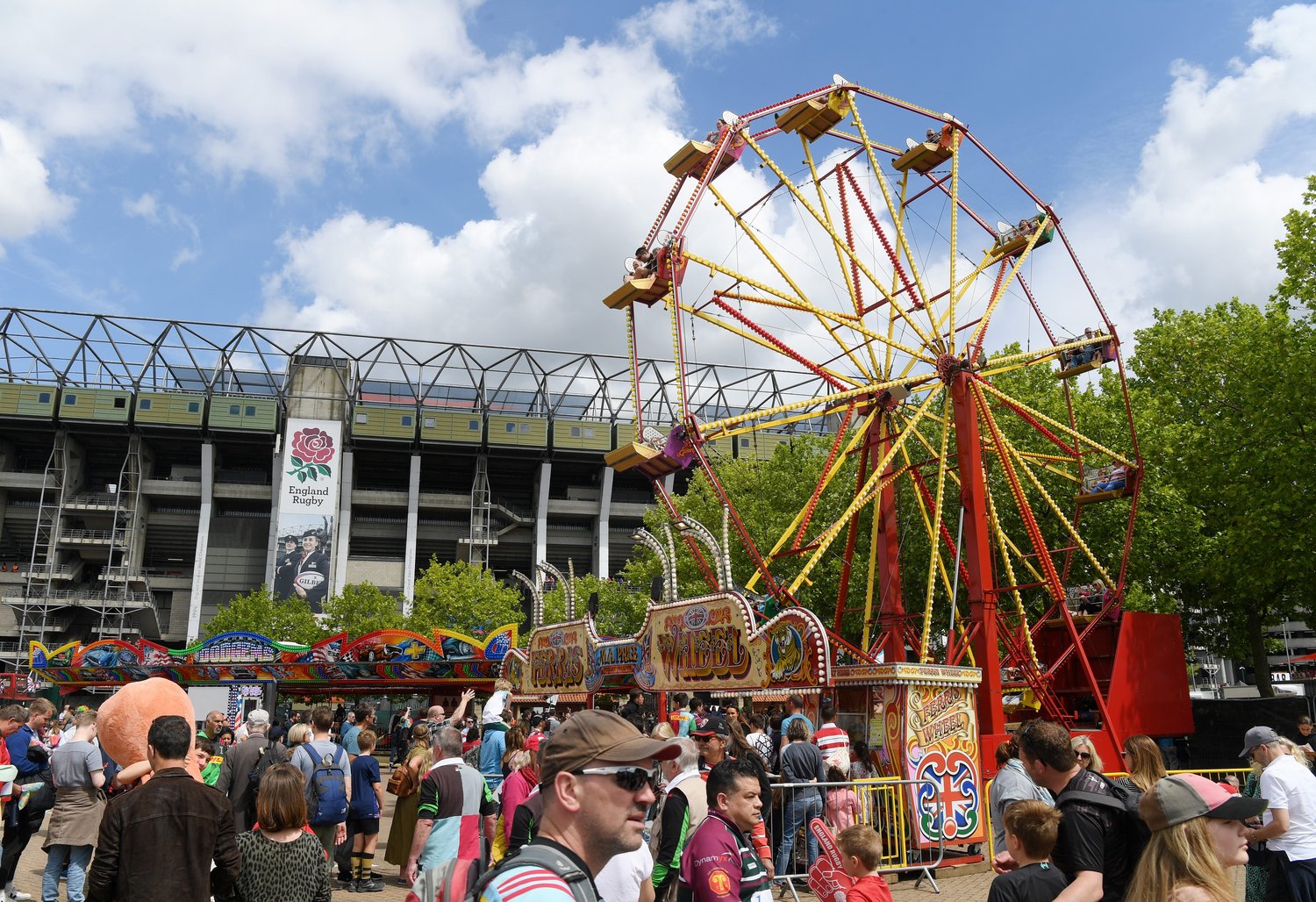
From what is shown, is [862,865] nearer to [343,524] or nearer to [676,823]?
[676,823]

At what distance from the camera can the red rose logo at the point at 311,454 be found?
56062 millimetres

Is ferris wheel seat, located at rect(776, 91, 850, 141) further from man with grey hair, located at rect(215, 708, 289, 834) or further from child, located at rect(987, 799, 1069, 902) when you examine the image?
child, located at rect(987, 799, 1069, 902)

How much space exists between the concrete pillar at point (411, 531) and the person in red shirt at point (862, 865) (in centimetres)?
5344

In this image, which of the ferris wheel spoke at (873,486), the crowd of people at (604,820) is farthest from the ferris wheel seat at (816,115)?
the crowd of people at (604,820)

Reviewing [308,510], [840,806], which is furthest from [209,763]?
[308,510]

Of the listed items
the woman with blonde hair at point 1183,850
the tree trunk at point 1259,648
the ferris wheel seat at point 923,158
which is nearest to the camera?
the woman with blonde hair at point 1183,850

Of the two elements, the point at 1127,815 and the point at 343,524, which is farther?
Result: the point at 343,524

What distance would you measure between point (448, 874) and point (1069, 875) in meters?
2.47

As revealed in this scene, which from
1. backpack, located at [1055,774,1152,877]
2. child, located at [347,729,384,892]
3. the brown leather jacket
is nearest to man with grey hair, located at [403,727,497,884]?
the brown leather jacket

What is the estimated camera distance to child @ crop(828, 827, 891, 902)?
181 inches

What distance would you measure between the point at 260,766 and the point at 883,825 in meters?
6.25

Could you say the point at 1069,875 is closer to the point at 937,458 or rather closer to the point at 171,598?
the point at 937,458

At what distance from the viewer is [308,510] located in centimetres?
5553

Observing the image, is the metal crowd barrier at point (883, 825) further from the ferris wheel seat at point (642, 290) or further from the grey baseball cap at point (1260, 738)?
the ferris wheel seat at point (642, 290)
